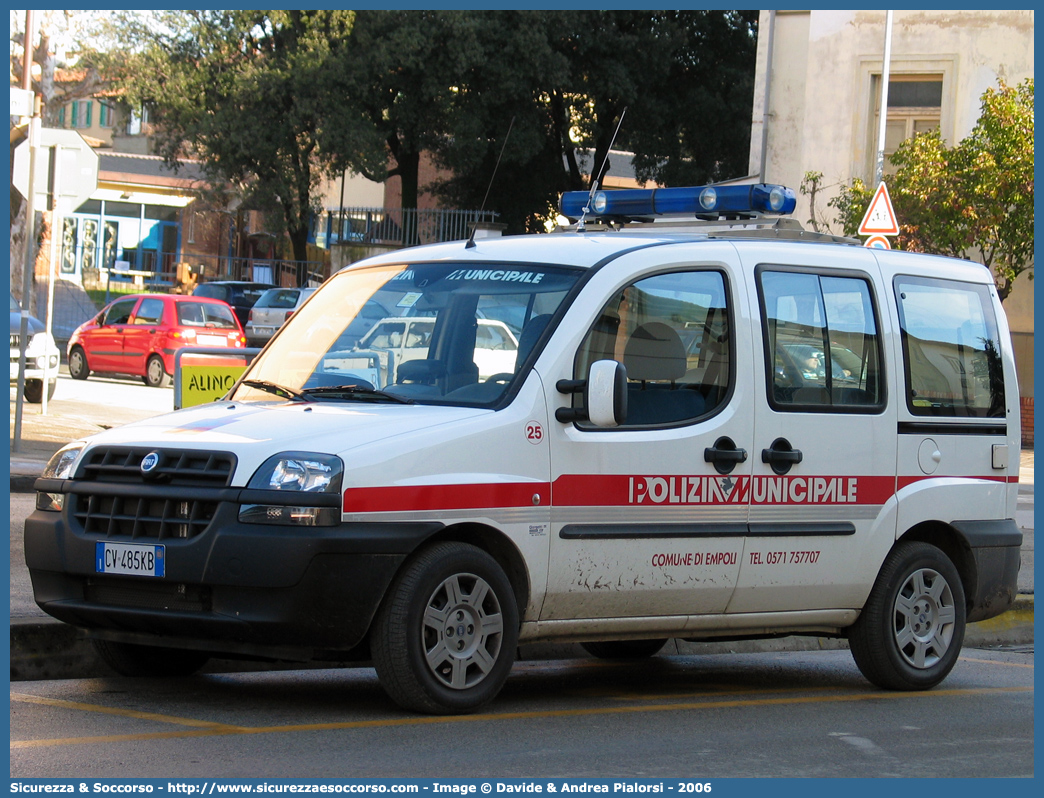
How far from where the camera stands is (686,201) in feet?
27.6

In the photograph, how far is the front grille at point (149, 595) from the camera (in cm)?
584

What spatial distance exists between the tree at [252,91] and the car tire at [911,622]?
34327mm

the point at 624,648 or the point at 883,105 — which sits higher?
the point at 883,105

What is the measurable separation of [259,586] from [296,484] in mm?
400

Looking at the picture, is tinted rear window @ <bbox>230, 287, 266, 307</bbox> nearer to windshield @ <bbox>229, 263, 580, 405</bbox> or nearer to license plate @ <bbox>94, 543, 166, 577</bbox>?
windshield @ <bbox>229, 263, 580, 405</bbox>

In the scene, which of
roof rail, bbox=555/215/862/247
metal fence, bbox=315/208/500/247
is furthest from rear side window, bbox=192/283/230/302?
roof rail, bbox=555/215/862/247

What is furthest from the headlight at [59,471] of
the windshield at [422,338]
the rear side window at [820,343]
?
the rear side window at [820,343]

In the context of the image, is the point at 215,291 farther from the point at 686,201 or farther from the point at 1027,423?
the point at 686,201

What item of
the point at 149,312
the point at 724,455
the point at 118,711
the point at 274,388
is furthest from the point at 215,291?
the point at 118,711

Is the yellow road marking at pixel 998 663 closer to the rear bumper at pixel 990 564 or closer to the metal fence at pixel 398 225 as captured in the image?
the rear bumper at pixel 990 564

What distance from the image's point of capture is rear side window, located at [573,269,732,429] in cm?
666

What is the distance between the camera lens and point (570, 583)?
6.45 meters

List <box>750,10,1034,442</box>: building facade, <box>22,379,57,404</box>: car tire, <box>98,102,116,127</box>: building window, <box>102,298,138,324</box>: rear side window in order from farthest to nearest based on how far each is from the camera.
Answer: <box>98,102,116,127</box>: building window < <box>102,298,138,324</box>: rear side window < <box>750,10,1034,442</box>: building facade < <box>22,379,57,404</box>: car tire

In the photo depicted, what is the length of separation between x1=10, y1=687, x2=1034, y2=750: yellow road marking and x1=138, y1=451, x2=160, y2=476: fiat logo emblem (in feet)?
3.11
